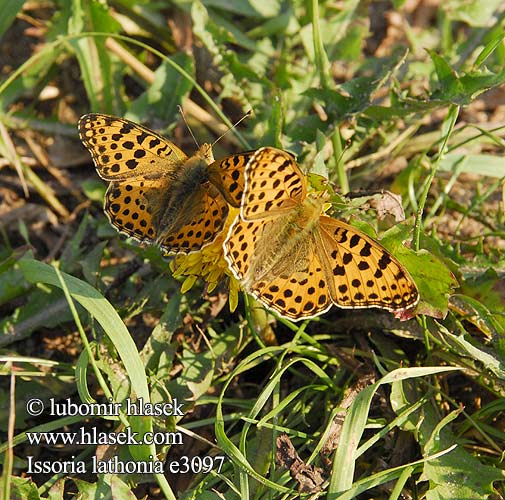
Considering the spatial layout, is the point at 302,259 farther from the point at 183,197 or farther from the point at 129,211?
the point at 129,211

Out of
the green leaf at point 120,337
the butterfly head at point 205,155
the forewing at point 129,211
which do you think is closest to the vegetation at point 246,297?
the green leaf at point 120,337

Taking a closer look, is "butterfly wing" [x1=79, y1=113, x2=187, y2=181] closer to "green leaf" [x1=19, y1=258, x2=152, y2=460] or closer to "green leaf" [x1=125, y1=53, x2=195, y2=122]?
"green leaf" [x1=19, y1=258, x2=152, y2=460]

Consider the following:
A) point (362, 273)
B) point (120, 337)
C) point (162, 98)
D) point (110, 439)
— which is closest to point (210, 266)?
point (120, 337)

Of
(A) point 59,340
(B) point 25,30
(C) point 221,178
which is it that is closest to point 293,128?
(C) point 221,178

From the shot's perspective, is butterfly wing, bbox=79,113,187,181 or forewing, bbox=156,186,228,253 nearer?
forewing, bbox=156,186,228,253

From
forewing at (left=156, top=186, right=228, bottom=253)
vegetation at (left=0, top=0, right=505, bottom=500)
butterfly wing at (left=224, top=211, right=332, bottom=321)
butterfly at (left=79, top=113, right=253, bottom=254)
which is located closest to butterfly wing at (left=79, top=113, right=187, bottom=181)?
butterfly at (left=79, top=113, right=253, bottom=254)

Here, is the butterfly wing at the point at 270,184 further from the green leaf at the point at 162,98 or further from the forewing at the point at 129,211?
the green leaf at the point at 162,98

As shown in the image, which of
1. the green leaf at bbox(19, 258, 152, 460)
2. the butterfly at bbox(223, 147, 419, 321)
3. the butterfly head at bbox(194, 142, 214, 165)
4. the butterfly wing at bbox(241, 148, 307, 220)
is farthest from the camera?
the butterfly head at bbox(194, 142, 214, 165)
